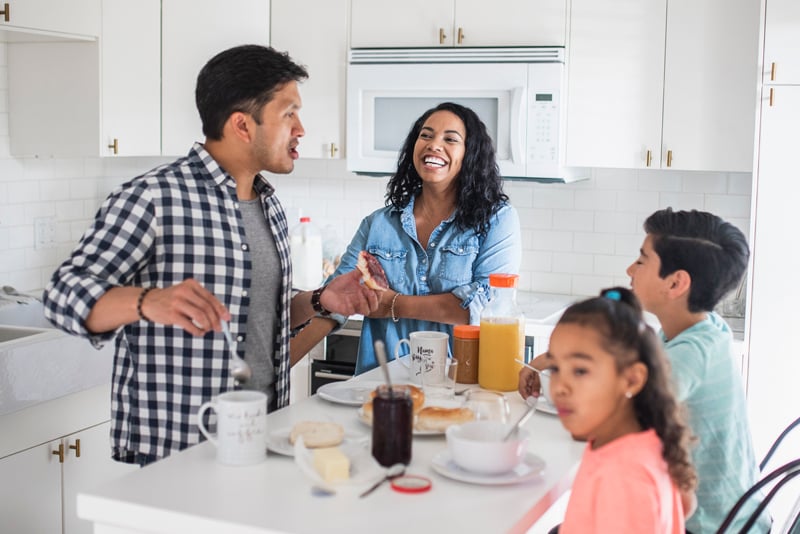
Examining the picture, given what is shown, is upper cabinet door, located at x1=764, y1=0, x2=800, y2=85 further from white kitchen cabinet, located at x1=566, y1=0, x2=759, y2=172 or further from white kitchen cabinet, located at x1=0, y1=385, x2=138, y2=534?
white kitchen cabinet, located at x1=0, y1=385, x2=138, y2=534

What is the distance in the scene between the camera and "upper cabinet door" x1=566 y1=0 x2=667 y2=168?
3.72 m

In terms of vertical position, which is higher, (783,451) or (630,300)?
(630,300)

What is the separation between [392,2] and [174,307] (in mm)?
2528

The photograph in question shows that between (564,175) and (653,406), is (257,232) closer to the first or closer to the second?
(653,406)

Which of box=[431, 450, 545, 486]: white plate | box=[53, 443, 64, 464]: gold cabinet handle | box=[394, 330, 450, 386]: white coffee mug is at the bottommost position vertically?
box=[53, 443, 64, 464]: gold cabinet handle

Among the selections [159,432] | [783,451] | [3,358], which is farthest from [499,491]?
[783,451]

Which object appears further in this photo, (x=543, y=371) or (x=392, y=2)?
(x=392, y=2)

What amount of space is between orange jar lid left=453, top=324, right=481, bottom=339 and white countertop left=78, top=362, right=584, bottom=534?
616mm

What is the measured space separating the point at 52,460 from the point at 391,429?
1742 millimetres

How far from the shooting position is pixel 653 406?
160 centimetres

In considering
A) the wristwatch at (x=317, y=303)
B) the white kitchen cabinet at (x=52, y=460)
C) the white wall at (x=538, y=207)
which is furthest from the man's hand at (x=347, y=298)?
the white wall at (x=538, y=207)

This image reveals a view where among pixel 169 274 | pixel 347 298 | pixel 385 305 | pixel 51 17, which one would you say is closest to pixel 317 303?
pixel 347 298

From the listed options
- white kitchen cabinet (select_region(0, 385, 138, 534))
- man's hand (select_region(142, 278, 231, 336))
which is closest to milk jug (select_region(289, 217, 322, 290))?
white kitchen cabinet (select_region(0, 385, 138, 534))

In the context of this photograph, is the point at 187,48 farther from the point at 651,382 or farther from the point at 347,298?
the point at 651,382
